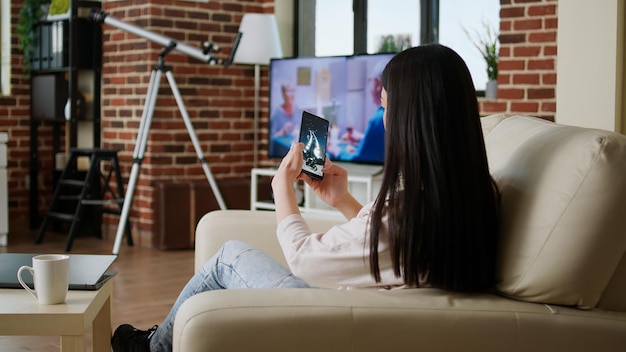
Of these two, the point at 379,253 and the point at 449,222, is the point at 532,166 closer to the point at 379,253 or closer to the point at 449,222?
the point at 449,222

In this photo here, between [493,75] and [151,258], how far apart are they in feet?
7.06

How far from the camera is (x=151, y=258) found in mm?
5141

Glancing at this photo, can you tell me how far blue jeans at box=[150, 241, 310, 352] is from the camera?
2014 mm

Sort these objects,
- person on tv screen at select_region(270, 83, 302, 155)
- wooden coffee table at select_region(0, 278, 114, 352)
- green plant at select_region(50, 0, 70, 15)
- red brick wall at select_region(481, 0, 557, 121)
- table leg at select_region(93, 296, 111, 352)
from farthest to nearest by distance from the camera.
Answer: green plant at select_region(50, 0, 70, 15) → person on tv screen at select_region(270, 83, 302, 155) → red brick wall at select_region(481, 0, 557, 121) → table leg at select_region(93, 296, 111, 352) → wooden coffee table at select_region(0, 278, 114, 352)

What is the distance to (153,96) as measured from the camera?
5145mm

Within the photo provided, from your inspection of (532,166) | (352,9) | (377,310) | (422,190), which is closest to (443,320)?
(377,310)

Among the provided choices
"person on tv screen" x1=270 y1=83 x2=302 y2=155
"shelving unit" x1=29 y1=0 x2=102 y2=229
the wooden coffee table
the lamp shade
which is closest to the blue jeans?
the wooden coffee table

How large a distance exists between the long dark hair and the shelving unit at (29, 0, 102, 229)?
4266 millimetres

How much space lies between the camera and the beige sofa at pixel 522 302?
1532 mm

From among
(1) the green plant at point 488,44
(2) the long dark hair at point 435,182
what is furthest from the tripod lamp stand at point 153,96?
(2) the long dark hair at point 435,182

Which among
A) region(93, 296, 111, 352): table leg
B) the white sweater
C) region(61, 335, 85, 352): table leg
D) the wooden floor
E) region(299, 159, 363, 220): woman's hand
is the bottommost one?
the wooden floor

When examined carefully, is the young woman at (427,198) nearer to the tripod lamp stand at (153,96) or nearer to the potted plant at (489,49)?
the potted plant at (489,49)

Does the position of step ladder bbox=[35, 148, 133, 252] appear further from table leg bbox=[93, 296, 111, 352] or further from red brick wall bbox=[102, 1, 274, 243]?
table leg bbox=[93, 296, 111, 352]

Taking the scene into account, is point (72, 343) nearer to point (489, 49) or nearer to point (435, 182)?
point (435, 182)
